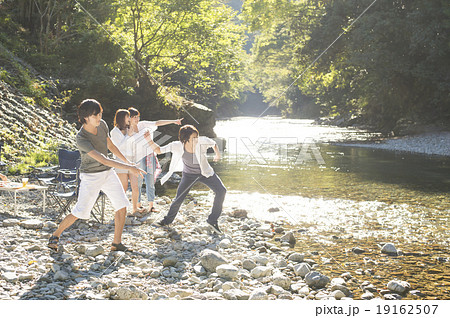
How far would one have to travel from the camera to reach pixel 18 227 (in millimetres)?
6242

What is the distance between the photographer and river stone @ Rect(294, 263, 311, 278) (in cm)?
524

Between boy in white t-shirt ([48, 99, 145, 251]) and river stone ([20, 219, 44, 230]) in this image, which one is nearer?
boy in white t-shirt ([48, 99, 145, 251])

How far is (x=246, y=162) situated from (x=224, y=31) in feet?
23.7

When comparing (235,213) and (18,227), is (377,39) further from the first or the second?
(18,227)

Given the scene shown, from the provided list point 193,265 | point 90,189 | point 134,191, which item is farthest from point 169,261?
point 134,191

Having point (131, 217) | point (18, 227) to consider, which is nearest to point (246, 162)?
point (131, 217)

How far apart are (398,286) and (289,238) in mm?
2085

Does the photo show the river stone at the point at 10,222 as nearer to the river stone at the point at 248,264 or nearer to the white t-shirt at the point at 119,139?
the white t-shirt at the point at 119,139

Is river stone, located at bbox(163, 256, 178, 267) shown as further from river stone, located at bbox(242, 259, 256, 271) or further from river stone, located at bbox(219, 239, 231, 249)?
river stone, located at bbox(219, 239, 231, 249)

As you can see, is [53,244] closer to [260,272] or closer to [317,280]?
[260,272]

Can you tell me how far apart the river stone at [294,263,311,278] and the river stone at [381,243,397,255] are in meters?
1.50

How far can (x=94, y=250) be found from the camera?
Result: 17.5 feet
